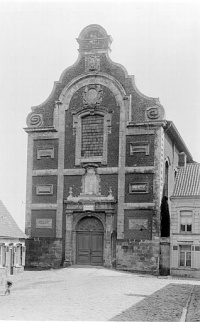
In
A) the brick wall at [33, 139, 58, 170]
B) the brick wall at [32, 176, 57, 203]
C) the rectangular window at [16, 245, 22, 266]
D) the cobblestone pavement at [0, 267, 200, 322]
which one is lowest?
the cobblestone pavement at [0, 267, 200, 322]

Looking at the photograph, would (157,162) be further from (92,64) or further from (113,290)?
(113,290)

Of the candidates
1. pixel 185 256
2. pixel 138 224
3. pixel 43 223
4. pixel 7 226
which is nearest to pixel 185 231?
pixel 185 256

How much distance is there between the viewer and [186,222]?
3250 cm

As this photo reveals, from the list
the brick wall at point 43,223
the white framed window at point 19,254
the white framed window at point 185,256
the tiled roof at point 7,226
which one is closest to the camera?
the tiled roof at point 7,226

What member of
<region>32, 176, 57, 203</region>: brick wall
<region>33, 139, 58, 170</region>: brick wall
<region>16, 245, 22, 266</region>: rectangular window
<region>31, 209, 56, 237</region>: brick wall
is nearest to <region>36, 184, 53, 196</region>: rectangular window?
<region>32, 176, 57, 203</region>: brick wall

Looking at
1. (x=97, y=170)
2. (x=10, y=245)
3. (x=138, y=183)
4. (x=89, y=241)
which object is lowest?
(x=10, y=245)

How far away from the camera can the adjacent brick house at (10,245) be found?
97.1ft

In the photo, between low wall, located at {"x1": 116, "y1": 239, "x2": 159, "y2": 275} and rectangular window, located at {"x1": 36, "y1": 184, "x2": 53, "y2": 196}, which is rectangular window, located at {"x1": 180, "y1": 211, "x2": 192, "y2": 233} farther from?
rectangular window, located at {"x1": 36, "y1": 184, "x2": 53, "y2": 196}

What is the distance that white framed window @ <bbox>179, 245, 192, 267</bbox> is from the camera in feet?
105

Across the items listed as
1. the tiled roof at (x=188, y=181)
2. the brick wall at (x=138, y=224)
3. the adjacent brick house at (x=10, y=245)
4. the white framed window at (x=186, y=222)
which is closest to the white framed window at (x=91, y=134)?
the brick wall at (x=138, y=224)

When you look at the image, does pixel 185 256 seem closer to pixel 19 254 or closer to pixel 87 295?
pixel 19 254

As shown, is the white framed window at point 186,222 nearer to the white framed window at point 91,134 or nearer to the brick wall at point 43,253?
the white framed window at point 91,134

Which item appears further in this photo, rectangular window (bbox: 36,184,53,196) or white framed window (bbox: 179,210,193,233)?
rectangular window (bbox: 36,184,53,196)

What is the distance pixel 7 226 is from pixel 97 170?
6.40 m
